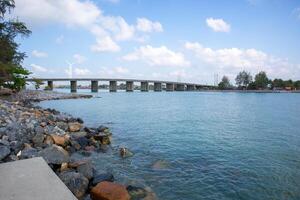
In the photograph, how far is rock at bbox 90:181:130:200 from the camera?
8.60 m

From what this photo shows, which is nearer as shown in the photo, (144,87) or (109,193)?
(109,193)

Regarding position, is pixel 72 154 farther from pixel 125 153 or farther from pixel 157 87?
pixel 157 87

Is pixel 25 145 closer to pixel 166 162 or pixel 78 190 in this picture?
pixel 78 190

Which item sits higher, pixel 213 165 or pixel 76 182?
pixel 76 182

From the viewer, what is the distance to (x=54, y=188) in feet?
21.9

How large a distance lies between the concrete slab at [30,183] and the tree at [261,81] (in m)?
192

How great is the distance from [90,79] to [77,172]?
464ft

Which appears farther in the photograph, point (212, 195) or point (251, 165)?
point (251, 165)

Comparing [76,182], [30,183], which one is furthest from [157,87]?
[30,183]

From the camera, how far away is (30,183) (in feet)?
22.6

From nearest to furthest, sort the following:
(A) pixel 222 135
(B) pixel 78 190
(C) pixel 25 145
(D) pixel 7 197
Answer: (D) pixel 7 197, (B) pixel 78 190, (C) pixel 25 145, (A) pixel 222 135

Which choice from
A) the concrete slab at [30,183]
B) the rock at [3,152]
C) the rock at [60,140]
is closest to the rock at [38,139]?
the rock at [60,140]

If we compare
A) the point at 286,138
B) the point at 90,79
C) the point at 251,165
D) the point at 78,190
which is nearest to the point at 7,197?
the point at 78,190

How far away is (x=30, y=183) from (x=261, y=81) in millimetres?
193110
